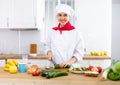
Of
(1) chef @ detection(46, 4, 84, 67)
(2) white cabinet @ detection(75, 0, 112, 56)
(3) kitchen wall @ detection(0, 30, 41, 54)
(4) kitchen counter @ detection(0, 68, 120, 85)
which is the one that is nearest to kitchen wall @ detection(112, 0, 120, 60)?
(2) white cabinet @ detection(75, 0, 112, 56)

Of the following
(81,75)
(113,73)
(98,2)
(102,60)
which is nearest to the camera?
(113,73)

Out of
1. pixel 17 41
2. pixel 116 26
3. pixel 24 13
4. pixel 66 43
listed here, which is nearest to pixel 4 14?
pixel 24 13

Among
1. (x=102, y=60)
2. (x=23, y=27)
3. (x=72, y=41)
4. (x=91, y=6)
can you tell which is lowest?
(x=102, y=60)

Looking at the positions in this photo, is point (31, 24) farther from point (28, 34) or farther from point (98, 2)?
point (98, 2)

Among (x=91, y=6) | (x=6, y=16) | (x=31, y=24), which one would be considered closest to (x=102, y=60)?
(x=91, y=6)

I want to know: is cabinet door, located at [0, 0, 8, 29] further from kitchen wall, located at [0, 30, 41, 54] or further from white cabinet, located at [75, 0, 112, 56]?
white cabinet, located at [75, 0, 112, 56]

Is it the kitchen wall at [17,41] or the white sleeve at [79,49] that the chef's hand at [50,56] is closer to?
the white sleeve at [79,49]

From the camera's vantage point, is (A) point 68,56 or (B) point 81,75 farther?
(A) point 68,56

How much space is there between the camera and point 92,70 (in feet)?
6.44

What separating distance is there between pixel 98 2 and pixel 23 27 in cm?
159

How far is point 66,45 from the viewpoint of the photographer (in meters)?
2.68

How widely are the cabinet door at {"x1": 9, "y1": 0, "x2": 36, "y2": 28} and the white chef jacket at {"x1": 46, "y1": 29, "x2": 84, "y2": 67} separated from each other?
1.65m

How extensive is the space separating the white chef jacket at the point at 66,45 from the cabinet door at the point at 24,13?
1.65 m

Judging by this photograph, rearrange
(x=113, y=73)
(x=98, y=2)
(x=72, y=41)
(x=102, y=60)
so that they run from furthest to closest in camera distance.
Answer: (x=98, y=2), (x=102, y=60), (x=72, y=41), (x=113, y=73)
